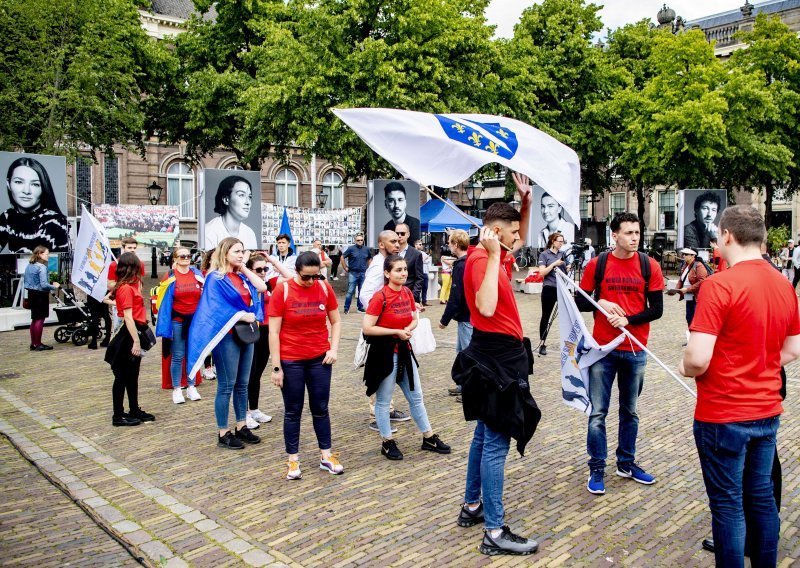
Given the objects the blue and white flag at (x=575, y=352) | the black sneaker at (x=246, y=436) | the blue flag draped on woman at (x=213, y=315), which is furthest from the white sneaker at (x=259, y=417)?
the blue and white flag at (x=575, y=352)

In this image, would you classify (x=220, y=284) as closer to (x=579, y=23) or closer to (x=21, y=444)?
(x=21, y=444)

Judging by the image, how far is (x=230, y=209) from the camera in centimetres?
1706

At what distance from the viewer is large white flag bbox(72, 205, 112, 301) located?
427 inches

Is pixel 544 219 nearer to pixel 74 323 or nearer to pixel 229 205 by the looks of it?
pixel 229 205

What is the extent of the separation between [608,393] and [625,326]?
21.7 inches

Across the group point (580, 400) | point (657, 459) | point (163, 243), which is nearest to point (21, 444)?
point (580, 400)

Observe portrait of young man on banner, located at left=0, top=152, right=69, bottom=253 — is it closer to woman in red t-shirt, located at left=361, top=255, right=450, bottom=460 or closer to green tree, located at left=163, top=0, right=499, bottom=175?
green tree, located at left=163, top=0, right=499, bottom=175

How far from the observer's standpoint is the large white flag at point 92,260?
1084 cm

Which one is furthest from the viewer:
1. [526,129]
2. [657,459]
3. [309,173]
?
[309,173]

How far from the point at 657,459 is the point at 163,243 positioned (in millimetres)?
29919

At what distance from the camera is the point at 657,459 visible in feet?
20.2

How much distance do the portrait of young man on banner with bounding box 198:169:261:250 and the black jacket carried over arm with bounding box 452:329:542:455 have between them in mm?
12750

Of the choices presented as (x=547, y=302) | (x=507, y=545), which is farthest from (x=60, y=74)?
(x=507, y=545)

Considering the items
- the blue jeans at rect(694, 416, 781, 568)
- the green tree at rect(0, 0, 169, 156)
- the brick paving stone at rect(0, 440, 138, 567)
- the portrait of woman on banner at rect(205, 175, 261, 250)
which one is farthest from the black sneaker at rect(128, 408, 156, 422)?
the green tree at rect(0, 0, 169, 156)
